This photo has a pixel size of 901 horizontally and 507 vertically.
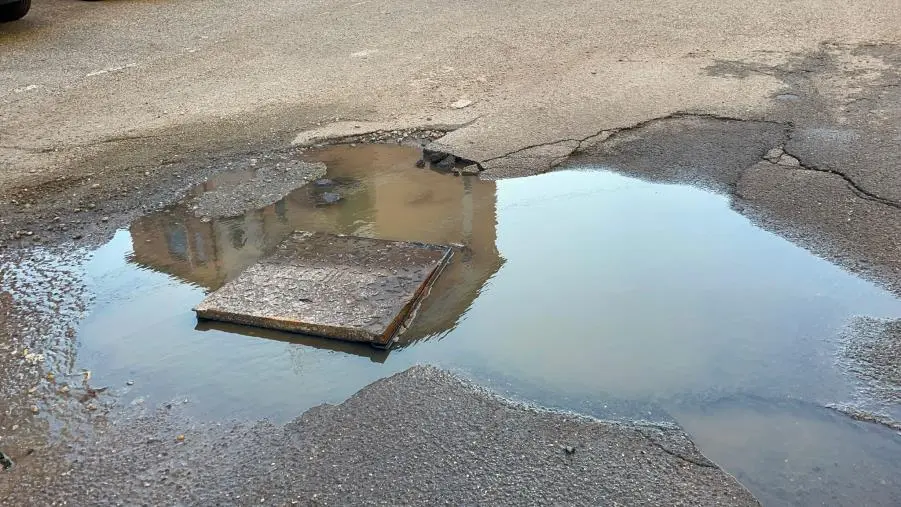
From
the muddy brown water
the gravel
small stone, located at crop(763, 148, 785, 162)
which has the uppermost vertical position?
small stone, located at crop(763, 148, 785, 162)

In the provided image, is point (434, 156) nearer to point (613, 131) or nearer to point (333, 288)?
point (613, 131)

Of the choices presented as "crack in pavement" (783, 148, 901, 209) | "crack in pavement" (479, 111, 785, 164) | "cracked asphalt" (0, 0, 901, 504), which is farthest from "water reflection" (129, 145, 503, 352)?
"crack in pavement" (783, 148, 901, 209)

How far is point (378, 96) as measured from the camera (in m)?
6.99

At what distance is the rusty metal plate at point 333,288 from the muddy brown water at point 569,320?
0.09m

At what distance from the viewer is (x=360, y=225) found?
196 inches

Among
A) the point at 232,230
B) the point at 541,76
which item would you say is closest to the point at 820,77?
the point at 541,76

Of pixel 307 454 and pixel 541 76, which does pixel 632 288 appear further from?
pixel 541 76

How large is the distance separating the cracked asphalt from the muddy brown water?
198mm

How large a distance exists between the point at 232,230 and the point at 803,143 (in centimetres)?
426

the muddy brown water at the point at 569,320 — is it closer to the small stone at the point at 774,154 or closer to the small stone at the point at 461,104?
the small stone at the point at 774,154

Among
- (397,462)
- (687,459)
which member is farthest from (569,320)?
(397,462)

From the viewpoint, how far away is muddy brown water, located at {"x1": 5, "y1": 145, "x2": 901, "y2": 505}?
318cm

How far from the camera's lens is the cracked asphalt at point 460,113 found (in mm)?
3289

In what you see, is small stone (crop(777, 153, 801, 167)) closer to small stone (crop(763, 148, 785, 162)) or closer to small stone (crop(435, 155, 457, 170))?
small stone (crop(763, 148, 785, 162))
